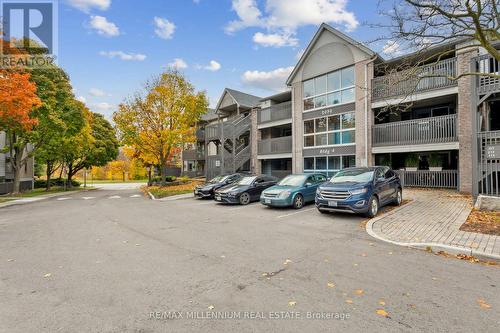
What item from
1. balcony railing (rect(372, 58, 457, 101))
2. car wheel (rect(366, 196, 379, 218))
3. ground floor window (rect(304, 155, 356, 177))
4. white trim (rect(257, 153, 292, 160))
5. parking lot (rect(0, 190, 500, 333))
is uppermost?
balcony railing (rect(372, 58, 457, 101))

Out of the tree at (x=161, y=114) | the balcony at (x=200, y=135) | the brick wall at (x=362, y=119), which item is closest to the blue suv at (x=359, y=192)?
the brick wall at (x=362, y=119)

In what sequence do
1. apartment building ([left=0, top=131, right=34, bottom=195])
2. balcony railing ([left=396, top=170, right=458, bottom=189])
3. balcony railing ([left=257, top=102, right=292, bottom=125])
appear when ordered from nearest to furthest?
balcony railing ([left=396, top=170, right=458, bottom=189])
balcony railing ([left=257, top=102, right=292, bottom=125])
apartment building ([left=0, top=131, right=34, bottom=195])

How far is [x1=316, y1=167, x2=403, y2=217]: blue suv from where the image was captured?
8859 mm

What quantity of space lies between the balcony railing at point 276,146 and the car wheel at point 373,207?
42.6 ft

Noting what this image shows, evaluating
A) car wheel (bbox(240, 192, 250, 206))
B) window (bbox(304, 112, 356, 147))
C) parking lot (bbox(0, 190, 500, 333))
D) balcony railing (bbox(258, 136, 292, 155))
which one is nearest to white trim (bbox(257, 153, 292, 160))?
balcony railing (bbox(258, 136, 292, 155))

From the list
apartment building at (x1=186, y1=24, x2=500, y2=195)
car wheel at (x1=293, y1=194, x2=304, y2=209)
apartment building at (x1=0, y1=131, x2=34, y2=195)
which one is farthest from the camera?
apartment building at (x1=0, y1=131, x2=34, y2=195)

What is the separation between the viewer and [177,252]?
19.6 feet

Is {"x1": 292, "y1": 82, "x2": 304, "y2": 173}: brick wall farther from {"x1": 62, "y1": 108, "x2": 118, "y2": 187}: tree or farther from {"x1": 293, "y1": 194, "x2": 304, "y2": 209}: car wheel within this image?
{"x1": 62, "y1": 108, "x2": 118, "y2": 187}: tree

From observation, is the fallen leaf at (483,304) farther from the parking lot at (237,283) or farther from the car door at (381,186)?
the car door at (381,186)

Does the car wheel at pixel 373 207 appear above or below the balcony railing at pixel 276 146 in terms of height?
below

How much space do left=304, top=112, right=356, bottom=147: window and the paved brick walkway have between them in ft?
24.6

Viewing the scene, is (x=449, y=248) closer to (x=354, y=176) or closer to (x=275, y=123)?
(x=354, y=176)

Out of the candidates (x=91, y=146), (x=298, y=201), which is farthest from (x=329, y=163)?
(x=91, y=146)

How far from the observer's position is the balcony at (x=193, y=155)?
111ft
